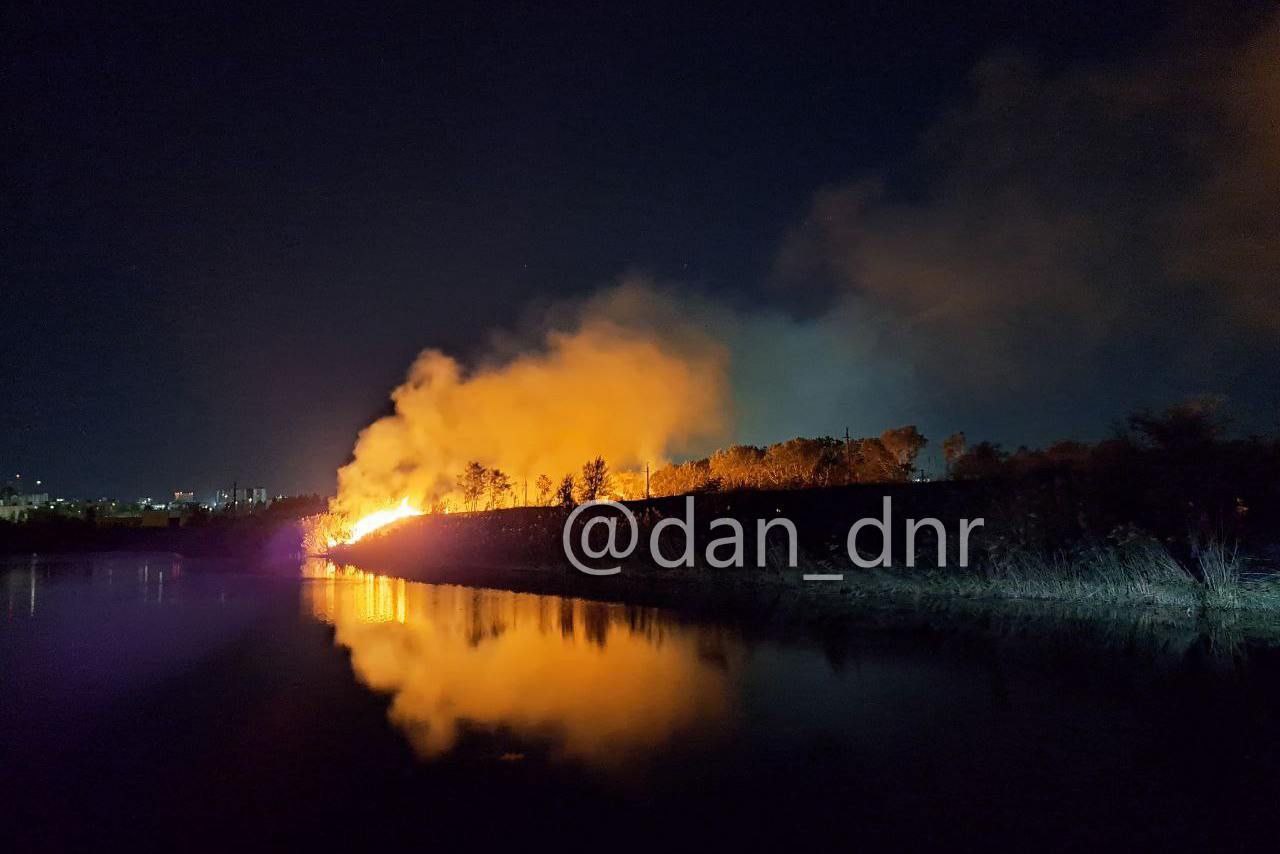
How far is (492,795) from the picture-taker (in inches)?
225

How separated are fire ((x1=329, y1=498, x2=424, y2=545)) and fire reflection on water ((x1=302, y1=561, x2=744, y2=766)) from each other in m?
20.1

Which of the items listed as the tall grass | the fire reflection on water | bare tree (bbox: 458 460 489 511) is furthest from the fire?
the tall grass

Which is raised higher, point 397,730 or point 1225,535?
point 1225,535

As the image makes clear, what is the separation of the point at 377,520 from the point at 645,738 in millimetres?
34327

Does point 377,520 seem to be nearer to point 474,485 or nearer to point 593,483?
point 474,485

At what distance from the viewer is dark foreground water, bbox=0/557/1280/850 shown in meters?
5.22

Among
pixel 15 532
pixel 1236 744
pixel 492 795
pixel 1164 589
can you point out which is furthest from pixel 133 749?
pixel 15 532

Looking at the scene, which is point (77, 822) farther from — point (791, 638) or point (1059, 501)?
point (1059, 501)

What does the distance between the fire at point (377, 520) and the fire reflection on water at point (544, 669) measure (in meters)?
20.1

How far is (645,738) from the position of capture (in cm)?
708

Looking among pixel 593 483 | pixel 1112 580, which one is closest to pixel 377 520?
pixel 593 483

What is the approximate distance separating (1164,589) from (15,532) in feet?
212

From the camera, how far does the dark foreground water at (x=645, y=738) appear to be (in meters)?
5.22

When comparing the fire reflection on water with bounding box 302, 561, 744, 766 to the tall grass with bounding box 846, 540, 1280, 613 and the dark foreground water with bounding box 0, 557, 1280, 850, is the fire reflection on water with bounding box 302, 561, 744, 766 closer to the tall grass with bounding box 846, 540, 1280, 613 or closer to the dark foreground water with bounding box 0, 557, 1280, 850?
the dark foreground water with bounding box 0, 557, 1280, 850
